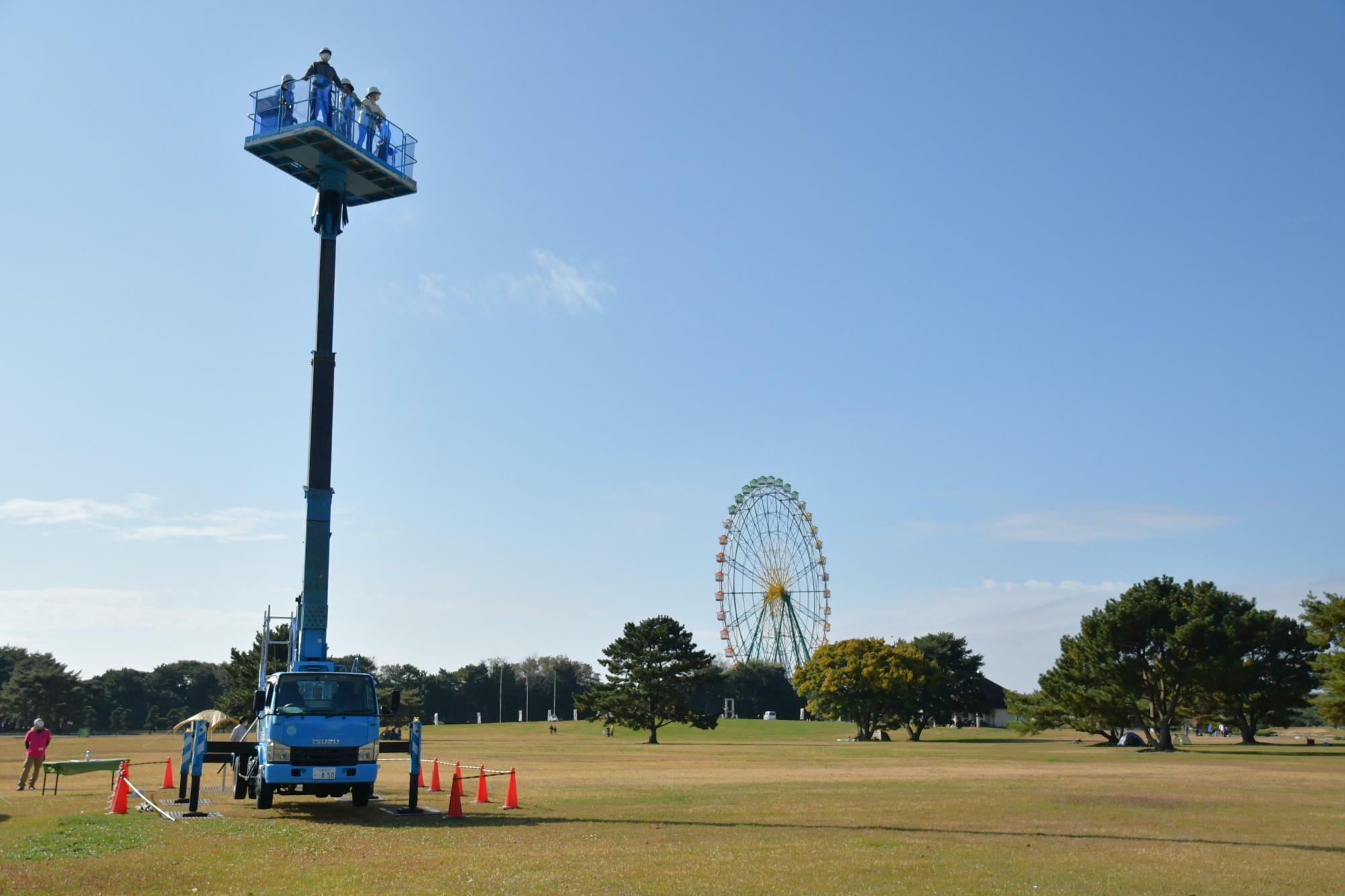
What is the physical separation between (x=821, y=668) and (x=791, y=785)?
49.9 metres

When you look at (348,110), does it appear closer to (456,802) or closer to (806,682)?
(456,802)

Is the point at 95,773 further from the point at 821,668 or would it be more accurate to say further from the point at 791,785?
the point at 821,668

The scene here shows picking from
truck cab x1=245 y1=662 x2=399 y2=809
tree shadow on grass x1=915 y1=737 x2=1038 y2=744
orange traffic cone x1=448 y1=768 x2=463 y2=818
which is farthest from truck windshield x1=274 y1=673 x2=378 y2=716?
tree shadow on grass x1=915 y1=737 x2=1038 y2=744

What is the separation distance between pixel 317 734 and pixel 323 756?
396mm

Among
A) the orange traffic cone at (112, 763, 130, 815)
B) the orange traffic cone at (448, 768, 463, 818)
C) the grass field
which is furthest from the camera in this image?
the orange traffic cone at (112, 763, 130, 815)

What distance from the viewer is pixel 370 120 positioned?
82.7 feet

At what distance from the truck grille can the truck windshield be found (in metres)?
0.61

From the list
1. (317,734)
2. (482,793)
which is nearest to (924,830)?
(482,793)

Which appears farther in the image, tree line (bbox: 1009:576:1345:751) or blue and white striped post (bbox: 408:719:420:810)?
tree line (bbox: 1009:576:1345:751)

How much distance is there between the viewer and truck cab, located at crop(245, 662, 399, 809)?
18828mm

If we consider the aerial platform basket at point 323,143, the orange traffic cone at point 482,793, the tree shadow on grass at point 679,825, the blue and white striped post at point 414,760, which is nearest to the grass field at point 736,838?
the tree shadow on grass at point 679,825

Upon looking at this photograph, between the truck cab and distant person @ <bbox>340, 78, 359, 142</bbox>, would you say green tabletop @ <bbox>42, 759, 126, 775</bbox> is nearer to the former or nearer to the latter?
the truck cab

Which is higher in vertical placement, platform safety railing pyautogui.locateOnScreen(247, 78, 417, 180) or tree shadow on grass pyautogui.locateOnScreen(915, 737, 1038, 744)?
platform safety railing pyautogui.locateOnScreen(247, 78, 417, 180)

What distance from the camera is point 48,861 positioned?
13008 millimetres
